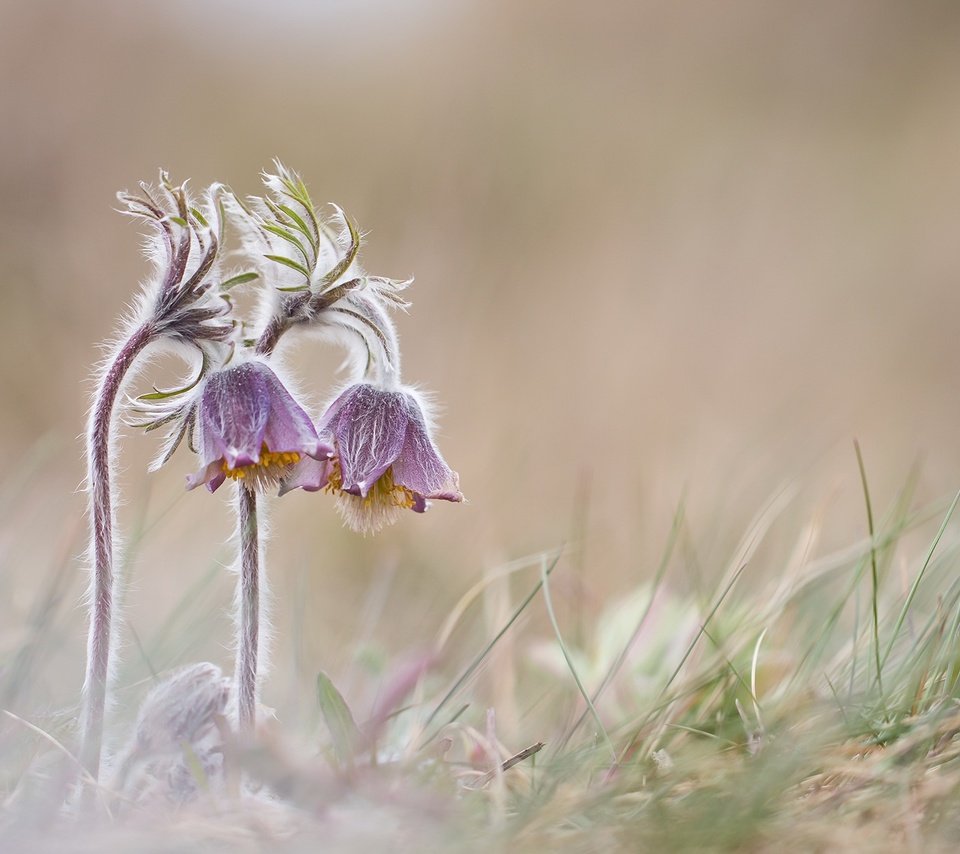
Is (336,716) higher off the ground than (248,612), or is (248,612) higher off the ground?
(248,612)

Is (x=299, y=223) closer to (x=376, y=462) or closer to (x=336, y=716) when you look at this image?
(x=376, y=462)

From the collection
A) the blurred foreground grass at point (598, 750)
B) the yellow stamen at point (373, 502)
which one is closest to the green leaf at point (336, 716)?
the blurred foreground grass at point (598, 750)

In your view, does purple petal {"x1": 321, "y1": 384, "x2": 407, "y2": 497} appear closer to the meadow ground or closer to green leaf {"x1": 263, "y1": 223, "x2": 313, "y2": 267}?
green leaf {"x1": 263, "y1": 223, "x2": 313, "y2": 267}

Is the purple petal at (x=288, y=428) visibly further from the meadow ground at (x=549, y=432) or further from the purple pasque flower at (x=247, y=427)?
the meadow ground at (x=549, y=432)

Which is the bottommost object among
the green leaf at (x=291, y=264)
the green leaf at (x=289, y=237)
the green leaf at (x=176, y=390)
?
the green leaf at (x=176, y=390)

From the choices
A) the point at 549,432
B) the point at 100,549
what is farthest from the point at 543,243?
the point at 100,549

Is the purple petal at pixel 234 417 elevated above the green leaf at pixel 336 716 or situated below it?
above

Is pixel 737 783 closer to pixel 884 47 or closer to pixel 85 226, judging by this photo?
pixel 85 226

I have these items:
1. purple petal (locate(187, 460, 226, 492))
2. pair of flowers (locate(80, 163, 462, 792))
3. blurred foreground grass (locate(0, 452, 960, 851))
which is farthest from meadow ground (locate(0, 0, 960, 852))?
purple petal (locate(187, 460, 226, 492))
